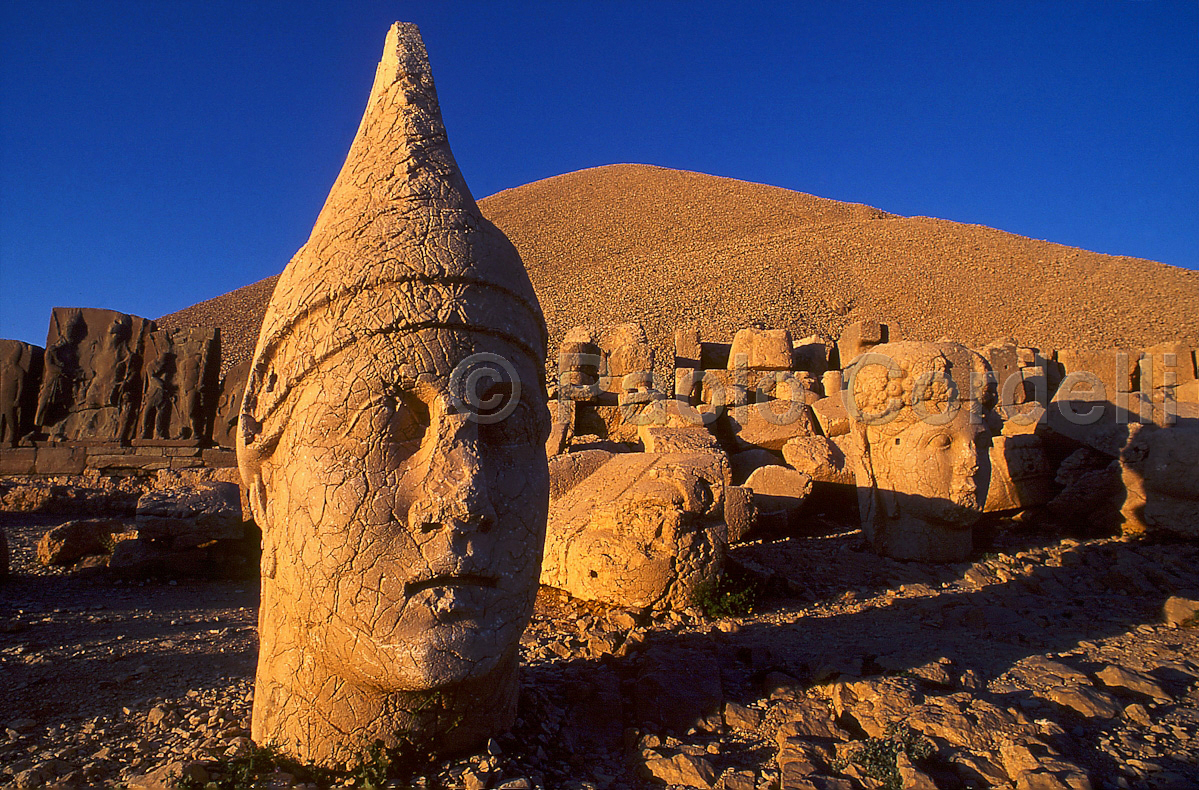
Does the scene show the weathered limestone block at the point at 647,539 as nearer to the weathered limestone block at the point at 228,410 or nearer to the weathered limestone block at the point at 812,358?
the weathered limestone block at the point at 812,358

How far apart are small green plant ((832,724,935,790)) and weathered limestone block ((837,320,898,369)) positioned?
8.51 m

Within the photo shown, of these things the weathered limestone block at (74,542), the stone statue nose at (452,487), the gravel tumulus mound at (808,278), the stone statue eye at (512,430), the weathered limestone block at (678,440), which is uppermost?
the gravel tumulus mound at (808,278)

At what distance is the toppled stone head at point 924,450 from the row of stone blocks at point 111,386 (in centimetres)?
936

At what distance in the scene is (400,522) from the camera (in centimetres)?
217

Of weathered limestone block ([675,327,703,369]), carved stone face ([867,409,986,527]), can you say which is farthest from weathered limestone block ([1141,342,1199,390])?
carved stone face ([867,409,986,527])

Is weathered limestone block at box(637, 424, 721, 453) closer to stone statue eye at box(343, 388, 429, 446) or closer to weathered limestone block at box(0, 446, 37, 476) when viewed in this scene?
stone statue eye at box(343, 388, 429, 446)

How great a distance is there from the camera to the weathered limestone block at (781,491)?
252 inches

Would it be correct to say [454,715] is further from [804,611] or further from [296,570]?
[804,611]

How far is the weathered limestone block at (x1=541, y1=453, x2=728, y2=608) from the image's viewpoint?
14.7 ft

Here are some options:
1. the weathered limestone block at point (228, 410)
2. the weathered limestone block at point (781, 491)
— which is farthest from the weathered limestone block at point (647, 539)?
the weathered limestone block at point (228, 410)

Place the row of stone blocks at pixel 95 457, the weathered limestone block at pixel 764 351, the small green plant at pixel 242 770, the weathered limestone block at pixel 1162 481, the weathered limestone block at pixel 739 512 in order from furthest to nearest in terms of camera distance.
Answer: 1. the row of stone blocks at pixel 95 457
2. the weathered limestone block at pixel 764 351
3. the weathered limestone block at pixel 1162 481
4. the weathered limestone block at pixel 739 512
5. the small green plant at pixel 242 770

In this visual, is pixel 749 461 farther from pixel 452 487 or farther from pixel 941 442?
pixel 452 487

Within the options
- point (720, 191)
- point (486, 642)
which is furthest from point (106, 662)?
point (720, 191)

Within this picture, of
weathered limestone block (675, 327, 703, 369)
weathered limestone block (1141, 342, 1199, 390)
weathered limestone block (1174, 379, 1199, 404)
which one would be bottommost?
weathered limestone block (1174, 379, 1199, 404)
